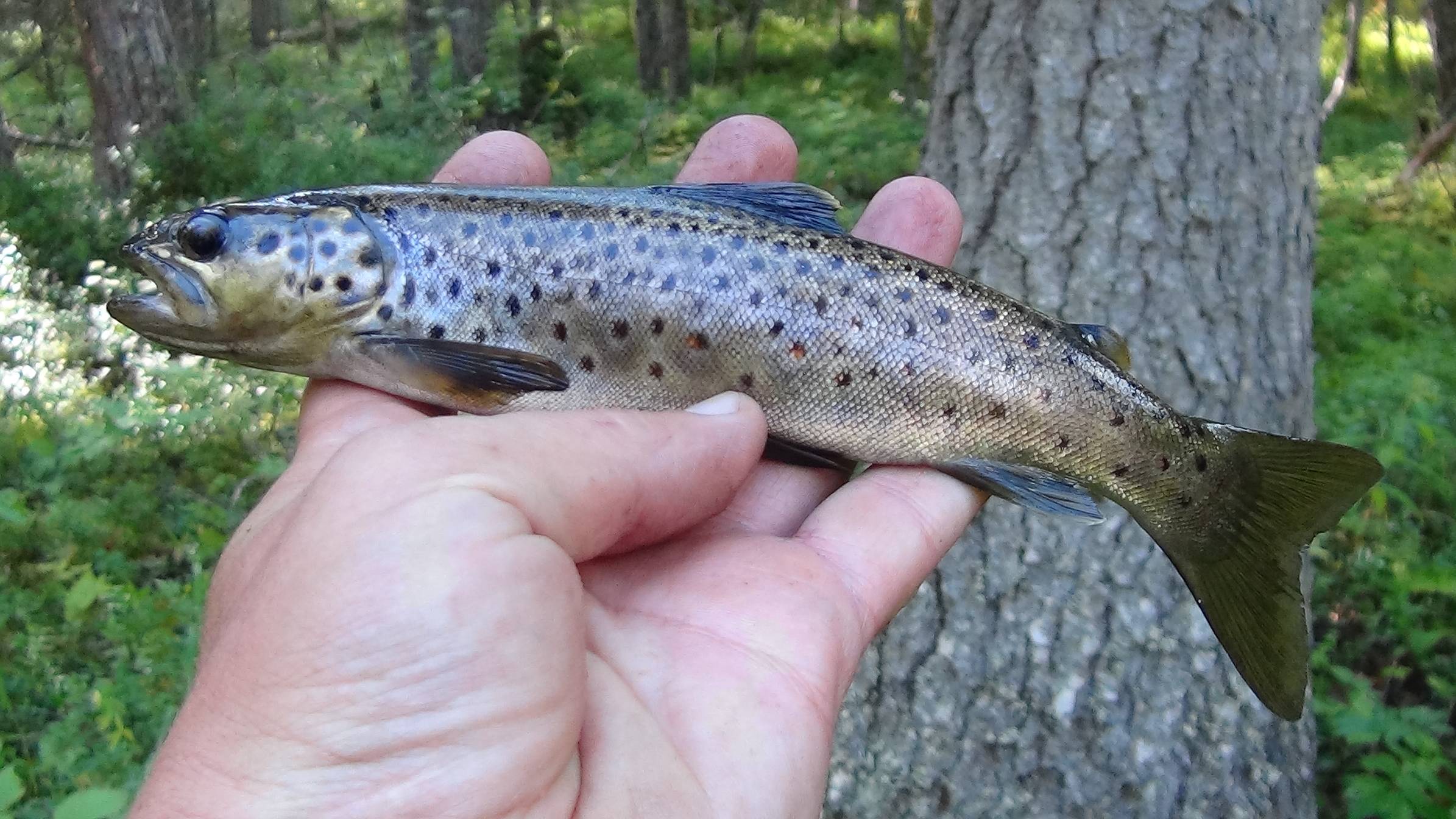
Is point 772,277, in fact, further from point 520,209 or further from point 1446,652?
point 1446,652

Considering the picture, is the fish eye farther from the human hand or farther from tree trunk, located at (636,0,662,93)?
tree trunk, located at (636,0,662,93)

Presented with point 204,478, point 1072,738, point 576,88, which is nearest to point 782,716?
point 1072,738

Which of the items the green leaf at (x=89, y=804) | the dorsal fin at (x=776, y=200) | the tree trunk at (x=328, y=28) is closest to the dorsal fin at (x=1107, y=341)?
the dorsal fin at (x=776, y=200)

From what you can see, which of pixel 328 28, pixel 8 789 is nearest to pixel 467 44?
pixel 328 28

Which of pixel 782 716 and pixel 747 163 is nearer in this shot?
pixel 782 716

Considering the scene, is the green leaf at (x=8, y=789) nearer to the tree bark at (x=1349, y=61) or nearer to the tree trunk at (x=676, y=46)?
the tree trunk at (x=676, y=46)
